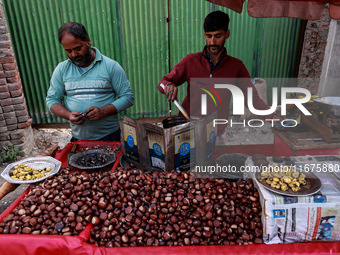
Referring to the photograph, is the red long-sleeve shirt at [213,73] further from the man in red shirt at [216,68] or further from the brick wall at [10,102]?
the brick wall at [10,102]

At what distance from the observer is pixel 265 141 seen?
15.9 feet

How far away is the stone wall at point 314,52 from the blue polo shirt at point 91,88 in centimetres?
396

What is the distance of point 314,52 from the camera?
4863mm

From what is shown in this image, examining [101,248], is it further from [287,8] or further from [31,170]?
[287,8]

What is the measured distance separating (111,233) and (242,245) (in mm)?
746

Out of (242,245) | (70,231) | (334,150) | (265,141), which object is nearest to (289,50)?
(265,141)

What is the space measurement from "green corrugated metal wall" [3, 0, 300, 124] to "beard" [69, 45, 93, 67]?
2.54 metres

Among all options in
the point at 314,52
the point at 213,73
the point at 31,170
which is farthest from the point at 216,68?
the point at 314,52

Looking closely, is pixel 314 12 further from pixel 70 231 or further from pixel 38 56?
pixel 38 56

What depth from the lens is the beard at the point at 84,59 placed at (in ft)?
7.83

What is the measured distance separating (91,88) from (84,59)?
0.93 ft
